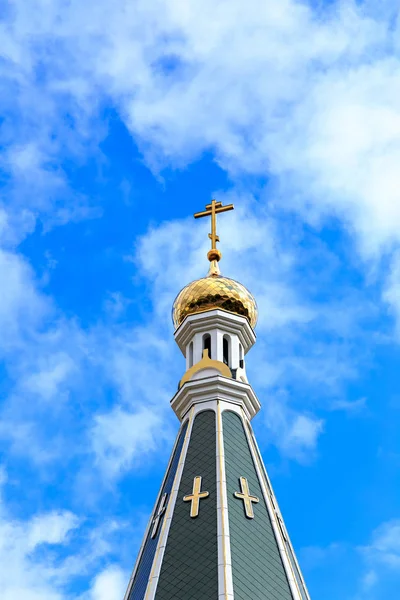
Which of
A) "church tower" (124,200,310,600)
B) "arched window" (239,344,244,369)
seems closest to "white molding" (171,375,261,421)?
"church tower" (124,200,310,600)

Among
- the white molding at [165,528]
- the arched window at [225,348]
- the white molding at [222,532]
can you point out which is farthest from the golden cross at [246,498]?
the arched window at [225,348]

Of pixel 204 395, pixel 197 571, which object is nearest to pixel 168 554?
pixel 197 571

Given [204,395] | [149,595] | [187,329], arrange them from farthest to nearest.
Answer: [187,329], [204,395], [149,595]

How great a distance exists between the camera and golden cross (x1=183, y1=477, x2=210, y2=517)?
72.7ft

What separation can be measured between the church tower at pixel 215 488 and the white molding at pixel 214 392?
0.02 m

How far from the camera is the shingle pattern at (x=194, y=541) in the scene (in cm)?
2034

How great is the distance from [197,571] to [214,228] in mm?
11365

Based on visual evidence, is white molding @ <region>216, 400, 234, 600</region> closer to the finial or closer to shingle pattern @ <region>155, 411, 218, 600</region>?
shingle pattern @ <region>155, 411, 218, 600</region>

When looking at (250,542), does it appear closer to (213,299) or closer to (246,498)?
(246,498)

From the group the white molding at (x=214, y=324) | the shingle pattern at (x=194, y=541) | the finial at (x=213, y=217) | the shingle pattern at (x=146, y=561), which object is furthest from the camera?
the finial at (x=213, y=217)

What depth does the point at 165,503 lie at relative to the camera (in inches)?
907

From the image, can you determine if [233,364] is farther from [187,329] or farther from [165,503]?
[165,503]

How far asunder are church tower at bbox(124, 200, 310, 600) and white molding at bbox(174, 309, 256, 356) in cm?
2

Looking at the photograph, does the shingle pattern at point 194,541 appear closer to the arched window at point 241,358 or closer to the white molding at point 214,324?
the arched window at point 241,358
